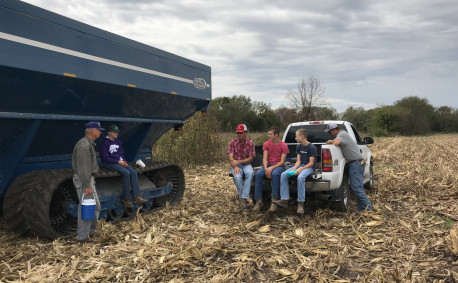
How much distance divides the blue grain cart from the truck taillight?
3.12 metres

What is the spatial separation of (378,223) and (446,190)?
3.61 meters

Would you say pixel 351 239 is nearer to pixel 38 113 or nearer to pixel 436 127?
pixel 38 113

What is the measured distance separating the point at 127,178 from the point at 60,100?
1883 millimetres

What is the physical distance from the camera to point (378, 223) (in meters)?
6.29

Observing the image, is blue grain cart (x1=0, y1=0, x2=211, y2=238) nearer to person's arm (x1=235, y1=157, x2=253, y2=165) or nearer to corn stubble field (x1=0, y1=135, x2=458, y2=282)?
corn stubble field (x1=0, y1=135, x2=458, y2=282)

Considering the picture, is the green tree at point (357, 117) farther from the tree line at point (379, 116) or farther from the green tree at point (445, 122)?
the green tree at point (445, 122)

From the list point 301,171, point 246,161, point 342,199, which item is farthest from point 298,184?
point 246,161

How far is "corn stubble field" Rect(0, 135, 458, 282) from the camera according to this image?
14.0ft

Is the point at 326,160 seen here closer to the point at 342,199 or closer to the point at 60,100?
the point at 342,199

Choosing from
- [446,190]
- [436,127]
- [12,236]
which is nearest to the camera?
[12,236]

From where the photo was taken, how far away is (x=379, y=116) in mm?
51875

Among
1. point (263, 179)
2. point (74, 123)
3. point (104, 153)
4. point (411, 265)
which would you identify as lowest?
point (411, 265)

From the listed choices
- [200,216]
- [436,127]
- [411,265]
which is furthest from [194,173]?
[436,127]

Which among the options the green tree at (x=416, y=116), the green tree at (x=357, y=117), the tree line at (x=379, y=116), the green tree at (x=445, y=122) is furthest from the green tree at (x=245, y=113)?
the green tree at (x=445, y=122)
